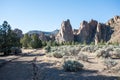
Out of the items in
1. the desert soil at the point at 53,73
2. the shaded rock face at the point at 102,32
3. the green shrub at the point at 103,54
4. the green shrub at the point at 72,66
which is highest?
the shaded rock face at the point at 102,32

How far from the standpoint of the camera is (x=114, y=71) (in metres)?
17.9

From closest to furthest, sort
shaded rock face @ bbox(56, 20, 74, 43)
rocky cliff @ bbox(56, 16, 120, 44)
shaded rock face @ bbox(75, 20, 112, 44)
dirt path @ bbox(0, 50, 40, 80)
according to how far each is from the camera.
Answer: dirt path @ bbox(0, 50, 40, 80) → shaded rock face @ bbox(75, 20, 112, 44) → rocky cliff @ bbox(56, 16, 120, 44) → shaded rock face @ bbox(56, 20, 74, 43)

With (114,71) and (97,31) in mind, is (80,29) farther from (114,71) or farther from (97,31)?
(114,71)

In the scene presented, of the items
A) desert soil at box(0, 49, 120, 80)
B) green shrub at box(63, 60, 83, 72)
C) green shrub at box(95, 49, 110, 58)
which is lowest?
desert soil at box(0, 49, 120, 80)

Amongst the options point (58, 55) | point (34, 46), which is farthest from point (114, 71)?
point (34, 46)

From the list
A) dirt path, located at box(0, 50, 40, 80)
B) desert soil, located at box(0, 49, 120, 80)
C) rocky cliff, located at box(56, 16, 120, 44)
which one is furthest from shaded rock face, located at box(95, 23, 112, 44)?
desert soil, located at box(0, 49, 120, 80)

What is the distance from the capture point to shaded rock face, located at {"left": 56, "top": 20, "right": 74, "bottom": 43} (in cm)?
18225

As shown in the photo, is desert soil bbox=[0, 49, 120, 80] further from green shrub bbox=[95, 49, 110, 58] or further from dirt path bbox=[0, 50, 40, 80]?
green shrub bbox=[95, 49, 110, 58]

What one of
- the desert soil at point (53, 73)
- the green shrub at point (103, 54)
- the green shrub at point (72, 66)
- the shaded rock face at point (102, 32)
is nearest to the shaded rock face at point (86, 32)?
the shaded rock face at point (102, 32)

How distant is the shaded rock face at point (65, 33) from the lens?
182m

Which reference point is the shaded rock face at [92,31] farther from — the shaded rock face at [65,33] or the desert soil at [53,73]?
the desert soil at [53,73]

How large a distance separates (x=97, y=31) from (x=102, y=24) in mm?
8276

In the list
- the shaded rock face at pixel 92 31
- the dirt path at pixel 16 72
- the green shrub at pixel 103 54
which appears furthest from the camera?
the shaded rock face at pixel 92 31

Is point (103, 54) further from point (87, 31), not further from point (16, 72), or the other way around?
point (87, 31)
